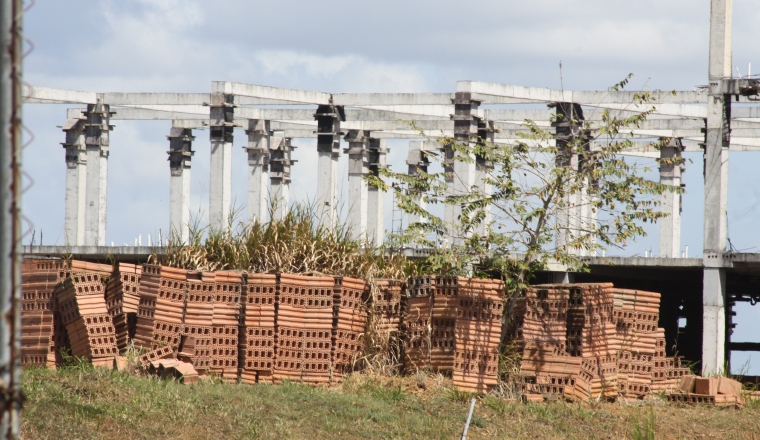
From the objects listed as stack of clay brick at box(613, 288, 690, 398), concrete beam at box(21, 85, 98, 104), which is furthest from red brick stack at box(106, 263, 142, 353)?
concrete beam at box(21, 85, 98, 104)

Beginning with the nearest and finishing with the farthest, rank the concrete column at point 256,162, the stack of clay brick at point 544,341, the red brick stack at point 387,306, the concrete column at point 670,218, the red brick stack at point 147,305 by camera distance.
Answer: the red brick stack at point 147,305, the stack of clay brick at point 544,341, the red brick stack at point 387,306, the concrete column at point 256,162, the concrete column at point 670,218

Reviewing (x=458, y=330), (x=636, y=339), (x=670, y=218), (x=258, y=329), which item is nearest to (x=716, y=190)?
(x=636, y=339)

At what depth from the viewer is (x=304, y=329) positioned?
17422 mm

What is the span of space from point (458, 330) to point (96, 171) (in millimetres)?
16766

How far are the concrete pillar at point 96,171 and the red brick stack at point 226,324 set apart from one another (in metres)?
14.4

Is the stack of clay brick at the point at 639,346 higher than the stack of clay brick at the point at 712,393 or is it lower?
higher

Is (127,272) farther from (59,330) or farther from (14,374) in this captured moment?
(14,374)

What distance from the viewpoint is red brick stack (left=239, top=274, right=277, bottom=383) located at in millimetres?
17125

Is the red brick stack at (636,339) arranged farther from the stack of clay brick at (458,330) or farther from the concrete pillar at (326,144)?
the concrete pillar at (326,144)

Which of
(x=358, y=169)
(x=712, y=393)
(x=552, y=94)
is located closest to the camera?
(x=712, y=393)

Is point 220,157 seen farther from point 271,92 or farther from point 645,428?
point 645,428

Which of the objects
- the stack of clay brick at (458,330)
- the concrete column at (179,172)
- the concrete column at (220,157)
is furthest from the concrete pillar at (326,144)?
the stack of clay brick at (458,330)

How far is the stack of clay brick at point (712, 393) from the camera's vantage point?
18.5 metres

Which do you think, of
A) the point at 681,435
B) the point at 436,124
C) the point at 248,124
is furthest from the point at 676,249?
the point at 681,435
